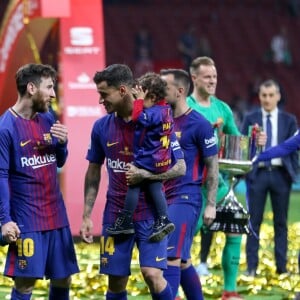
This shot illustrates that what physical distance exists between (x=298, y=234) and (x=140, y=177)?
8.98 m

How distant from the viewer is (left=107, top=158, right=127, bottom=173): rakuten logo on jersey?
26.2ft

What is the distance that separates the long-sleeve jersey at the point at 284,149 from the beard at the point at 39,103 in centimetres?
318

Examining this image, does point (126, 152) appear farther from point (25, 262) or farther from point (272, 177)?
point (272, 177)

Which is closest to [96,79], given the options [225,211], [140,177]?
[140,177]

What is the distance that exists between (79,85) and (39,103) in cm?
619

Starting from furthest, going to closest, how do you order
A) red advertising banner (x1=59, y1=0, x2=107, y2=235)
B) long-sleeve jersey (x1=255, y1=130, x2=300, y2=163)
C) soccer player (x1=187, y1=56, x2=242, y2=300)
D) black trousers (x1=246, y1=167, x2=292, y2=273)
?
red advertising banner (x1=59, y1=0, x2=107, y2=235) < black trousers (x1=246, y1=167, x2=292, y2=273) < long-sleeve jersey (x1=255, y1=130, x2=300, y2=163) < soccer player (x1=187, y1=56, x2=242, y2=300)

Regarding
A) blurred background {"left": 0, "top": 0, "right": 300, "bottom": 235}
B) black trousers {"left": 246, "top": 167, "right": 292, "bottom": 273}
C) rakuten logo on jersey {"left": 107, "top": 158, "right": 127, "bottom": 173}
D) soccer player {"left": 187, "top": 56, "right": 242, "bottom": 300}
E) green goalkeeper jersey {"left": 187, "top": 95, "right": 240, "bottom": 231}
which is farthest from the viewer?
blurred background {"left": 0, "top": 0, "right": 300, "bottom": 235}

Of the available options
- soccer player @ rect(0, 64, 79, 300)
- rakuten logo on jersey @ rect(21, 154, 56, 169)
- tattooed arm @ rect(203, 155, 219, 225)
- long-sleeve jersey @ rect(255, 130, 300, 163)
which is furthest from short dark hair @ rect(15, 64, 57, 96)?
long-sleeve jersey @ rect(255, 130, 300, 163)

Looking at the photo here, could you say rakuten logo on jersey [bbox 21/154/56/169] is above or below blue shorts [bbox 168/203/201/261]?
above

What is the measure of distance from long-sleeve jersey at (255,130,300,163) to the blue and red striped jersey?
1663 millimetres

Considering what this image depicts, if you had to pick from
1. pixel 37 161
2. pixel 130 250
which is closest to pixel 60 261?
pixel 130 250

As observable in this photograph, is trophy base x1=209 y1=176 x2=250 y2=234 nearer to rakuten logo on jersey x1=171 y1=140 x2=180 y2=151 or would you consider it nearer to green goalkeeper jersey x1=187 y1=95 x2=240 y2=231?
green goalkeeper jersey x1=187 y1=95 x2=240 y2=231

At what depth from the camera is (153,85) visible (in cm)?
796

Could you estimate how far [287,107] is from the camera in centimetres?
3362
